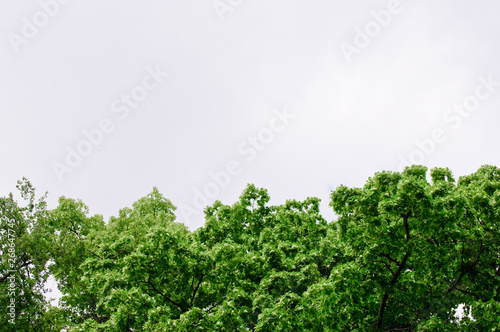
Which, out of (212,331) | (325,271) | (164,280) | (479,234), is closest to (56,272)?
(164,280)

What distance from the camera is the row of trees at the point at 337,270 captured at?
13172mm

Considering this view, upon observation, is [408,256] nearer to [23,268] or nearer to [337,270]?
[337,270]

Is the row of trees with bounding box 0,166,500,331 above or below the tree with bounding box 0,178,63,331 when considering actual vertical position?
below

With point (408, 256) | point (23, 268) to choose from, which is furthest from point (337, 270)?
point (23, 268)

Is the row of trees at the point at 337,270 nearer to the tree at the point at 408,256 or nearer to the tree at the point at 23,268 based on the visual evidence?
the tree at the point at 408,256

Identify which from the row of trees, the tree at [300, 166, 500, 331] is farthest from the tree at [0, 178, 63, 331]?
the tree at [300, 166, 500, 331]

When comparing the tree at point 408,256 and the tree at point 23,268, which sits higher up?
the tree at point 23,268

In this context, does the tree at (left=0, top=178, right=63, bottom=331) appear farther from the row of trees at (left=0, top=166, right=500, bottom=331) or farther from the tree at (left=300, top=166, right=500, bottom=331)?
the tree at (left=300, top=166, right=500, bottom=331)

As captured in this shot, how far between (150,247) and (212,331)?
4621 millimetres

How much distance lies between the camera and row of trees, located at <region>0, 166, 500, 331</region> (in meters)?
13.2

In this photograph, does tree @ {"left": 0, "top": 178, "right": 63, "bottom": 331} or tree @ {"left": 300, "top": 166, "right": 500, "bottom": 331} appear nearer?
tree @ {"left": 300, "top": 166, "right": 500, "bottom": 331}

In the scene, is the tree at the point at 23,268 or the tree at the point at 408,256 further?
the tree at the point at 23,268

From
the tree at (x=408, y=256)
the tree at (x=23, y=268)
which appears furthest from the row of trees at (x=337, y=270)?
the tree at (x=23, y=268)

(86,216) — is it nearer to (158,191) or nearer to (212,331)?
(158,191)
